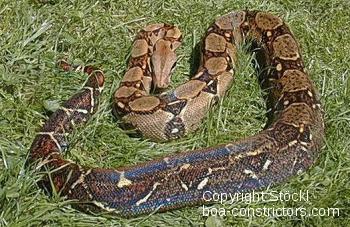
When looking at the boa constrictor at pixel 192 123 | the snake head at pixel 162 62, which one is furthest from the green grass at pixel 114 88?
the snake head at pixel 162 62

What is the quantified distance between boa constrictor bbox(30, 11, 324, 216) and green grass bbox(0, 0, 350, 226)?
14cm

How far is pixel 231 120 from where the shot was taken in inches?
303

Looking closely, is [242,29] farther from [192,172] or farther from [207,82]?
[192,172]

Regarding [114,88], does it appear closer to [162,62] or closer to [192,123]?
[162,62]

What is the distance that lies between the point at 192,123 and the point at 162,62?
1024 millimetres

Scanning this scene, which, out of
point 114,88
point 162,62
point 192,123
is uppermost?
point 162,62

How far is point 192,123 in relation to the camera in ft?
24.5

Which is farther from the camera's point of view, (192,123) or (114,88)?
(114,88)

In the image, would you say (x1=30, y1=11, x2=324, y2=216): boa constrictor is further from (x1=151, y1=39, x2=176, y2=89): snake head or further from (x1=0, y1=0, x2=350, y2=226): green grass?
(x1=0, y1=0, x2=350, y2=226): green grass

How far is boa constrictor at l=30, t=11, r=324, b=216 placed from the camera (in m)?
6.45

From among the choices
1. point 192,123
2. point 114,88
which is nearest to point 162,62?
point 114,88

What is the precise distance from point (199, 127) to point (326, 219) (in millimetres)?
1780

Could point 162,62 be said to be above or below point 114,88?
above

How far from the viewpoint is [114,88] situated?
26.4ft
